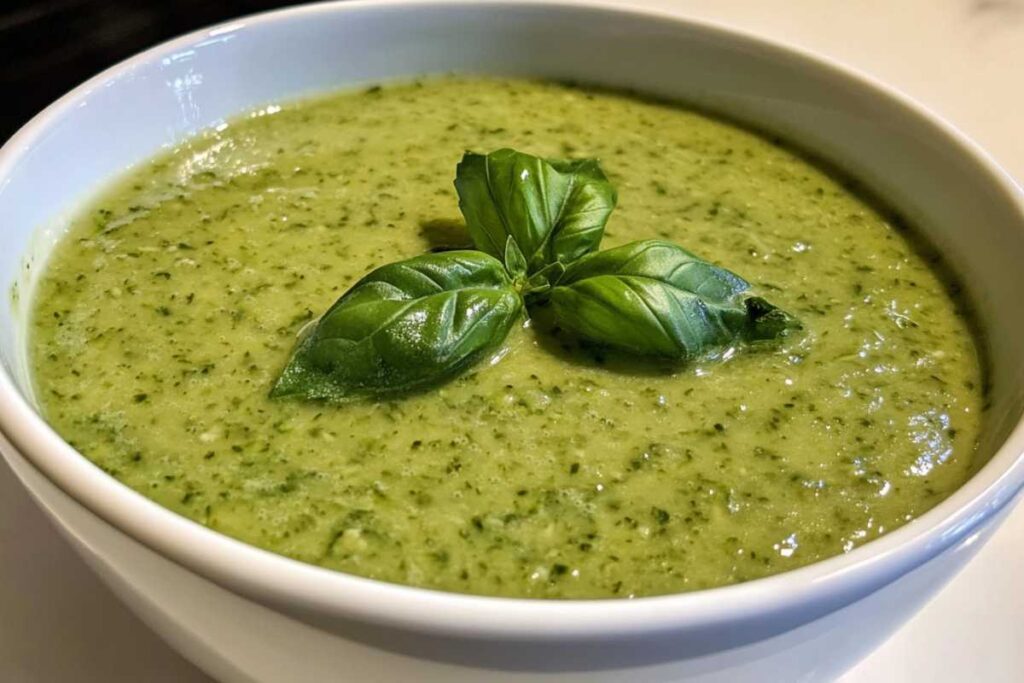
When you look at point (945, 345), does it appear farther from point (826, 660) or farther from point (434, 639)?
point (434, 639)

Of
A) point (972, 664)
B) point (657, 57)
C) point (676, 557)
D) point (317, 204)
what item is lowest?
point (972, 664)

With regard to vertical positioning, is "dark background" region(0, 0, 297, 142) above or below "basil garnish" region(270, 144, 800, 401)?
above

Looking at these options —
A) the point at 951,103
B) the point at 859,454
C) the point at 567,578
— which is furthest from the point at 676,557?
the point at 951,103

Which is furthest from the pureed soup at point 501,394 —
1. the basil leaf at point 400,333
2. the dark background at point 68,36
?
the dark background at point 68,36

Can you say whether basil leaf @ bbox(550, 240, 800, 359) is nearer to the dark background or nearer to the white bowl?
the white bowl

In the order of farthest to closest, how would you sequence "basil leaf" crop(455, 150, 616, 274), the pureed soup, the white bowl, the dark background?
the dark background < "basil leaf" crop(455, 150, 616, 274) < the pureed soup < the white bowl

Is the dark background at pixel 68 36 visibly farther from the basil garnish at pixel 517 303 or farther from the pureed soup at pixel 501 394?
the basil garnish at pixel 517 303

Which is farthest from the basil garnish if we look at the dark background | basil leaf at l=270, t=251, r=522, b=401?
the dark background
